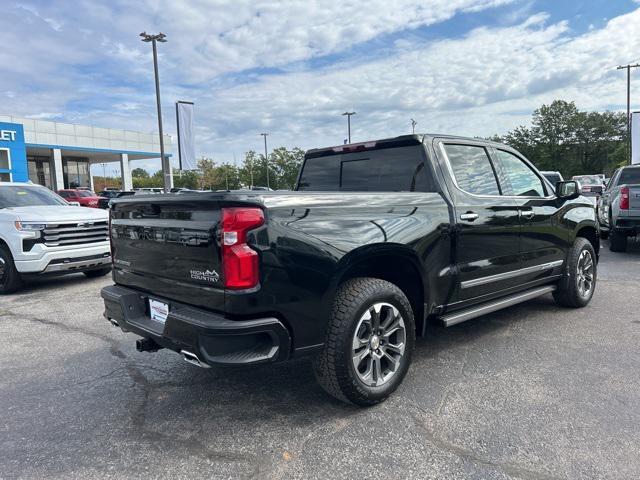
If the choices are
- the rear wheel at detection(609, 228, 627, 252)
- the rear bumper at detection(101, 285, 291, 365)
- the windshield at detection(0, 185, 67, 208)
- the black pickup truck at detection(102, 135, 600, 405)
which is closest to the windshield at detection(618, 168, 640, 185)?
the rear wheel at detection(609, 228, 627, 252)

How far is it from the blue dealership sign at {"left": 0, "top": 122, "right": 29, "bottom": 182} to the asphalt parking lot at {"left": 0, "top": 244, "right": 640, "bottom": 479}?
32.1 metres

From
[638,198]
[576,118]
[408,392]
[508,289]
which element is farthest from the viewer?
[576,118]

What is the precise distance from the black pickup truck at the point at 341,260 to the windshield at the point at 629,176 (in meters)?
7.65

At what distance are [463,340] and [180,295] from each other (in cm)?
279

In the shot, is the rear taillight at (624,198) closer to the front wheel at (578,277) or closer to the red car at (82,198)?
the front wheel at (578,277)

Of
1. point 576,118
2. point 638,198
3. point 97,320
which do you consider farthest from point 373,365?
point 576,118

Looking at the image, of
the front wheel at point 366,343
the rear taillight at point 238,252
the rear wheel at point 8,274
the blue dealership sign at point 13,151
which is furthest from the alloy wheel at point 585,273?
the blue dealership sign at point 13,151

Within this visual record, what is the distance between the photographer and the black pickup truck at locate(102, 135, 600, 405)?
104 inches

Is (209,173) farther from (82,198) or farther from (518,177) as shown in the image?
(518,177)

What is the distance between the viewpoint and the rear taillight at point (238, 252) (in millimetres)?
2594

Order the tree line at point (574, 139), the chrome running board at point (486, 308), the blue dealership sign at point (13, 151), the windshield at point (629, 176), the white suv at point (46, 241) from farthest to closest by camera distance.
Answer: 1. the tree line at point (574, 139)
2. the blue dealership sign at point (13, 151)
3. the windshield at point (629, 176)
4. the white suv at point (46, 241)
5. the chrome running board at point (486, 308)

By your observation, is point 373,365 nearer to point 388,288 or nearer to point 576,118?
point 388,288

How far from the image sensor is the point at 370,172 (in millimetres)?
4254

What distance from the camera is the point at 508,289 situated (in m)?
4.42
